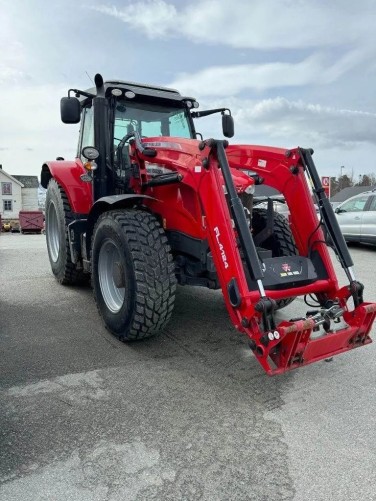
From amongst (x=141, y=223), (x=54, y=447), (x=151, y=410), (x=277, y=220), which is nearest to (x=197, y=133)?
(x=277, y=220)

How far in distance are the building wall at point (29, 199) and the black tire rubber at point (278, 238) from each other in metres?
50.0

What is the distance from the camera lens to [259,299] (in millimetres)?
3000

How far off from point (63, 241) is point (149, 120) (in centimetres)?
197

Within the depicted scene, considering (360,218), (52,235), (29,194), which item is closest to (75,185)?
(52,235)

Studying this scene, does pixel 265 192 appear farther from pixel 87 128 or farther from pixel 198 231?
pixel 87 128

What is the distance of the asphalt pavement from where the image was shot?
219cm

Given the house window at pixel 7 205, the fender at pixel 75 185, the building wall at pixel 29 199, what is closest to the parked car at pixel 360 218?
the fender at pixel 75 185

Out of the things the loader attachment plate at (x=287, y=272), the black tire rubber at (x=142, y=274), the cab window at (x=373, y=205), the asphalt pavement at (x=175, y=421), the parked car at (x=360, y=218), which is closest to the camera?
the asphalt pavement at (x=175, y=421)

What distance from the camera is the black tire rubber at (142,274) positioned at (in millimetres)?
3617

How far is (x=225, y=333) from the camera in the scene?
173 inches

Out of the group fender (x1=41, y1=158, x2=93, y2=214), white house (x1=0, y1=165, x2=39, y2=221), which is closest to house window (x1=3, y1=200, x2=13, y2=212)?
white house (x1=0, y1=165, x2=39, y2=221)

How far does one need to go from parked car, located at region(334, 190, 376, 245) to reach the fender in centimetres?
778

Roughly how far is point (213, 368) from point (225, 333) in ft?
2.83

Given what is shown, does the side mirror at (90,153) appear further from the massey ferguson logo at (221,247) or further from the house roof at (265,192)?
the massey ferguson logo at (221,247)
